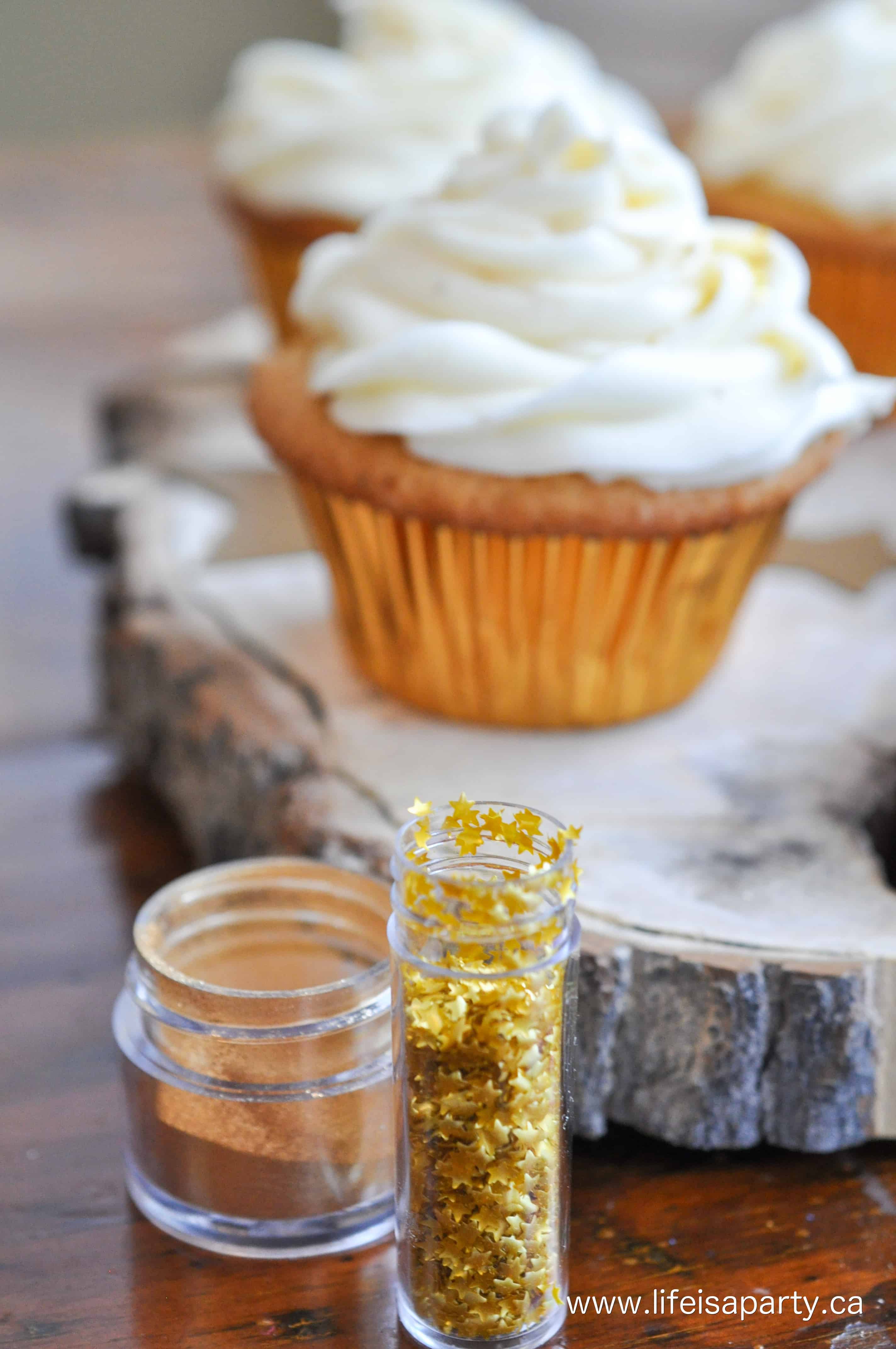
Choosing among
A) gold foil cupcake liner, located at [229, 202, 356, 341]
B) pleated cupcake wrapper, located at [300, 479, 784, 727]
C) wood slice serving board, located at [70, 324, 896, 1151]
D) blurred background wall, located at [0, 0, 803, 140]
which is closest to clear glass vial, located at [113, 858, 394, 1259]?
wood slice serving board, located at [70, 324, 896, 1151]

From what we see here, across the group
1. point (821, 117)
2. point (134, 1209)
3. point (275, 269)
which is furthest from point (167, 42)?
point (134, 1209)

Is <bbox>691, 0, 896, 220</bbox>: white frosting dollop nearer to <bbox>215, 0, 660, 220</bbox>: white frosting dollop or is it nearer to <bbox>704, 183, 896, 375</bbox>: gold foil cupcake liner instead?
<bbox>704, 183, 896, 375</bbox>: gold foil cupcake liner

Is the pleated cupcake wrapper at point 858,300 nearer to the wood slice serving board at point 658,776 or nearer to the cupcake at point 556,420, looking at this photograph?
the wood slice serving board at point 658,776

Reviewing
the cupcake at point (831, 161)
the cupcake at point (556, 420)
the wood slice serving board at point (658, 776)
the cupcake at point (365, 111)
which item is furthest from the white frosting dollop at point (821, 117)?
the cupcake at point (556, 420)

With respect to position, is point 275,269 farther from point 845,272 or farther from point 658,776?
point 658,776

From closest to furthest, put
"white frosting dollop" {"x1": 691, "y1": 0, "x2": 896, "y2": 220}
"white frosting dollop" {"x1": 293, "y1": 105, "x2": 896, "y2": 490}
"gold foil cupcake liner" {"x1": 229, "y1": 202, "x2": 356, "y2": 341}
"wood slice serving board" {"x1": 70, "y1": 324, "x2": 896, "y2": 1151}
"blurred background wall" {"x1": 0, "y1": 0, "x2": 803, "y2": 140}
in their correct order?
"wood slice serving board" {"x1": 70, "y1": 324, "x2": 896, "y2": 1151} < "white frosting dollop" {"x1": 293, "y1": 105, "x2": 896, "y2": 490} < "white frosting dollop" {"x1": 691, "y1": 0, "x2": 896, "y2": 220} < "gold foil cupcake liner" {"x1": 229, "y1": 202, "x2": 356, "y2": 341} < "blurred background wall" {"x1": 0, "y1": 0, "x2": 803, "y2": 140}

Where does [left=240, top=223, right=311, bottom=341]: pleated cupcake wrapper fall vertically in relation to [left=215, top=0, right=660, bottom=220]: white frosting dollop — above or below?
below

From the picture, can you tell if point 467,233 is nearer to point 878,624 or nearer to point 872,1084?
point 878,624
